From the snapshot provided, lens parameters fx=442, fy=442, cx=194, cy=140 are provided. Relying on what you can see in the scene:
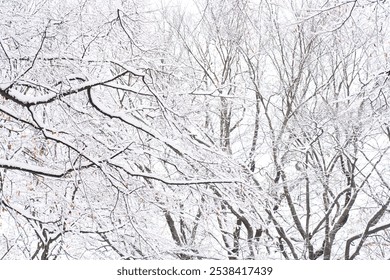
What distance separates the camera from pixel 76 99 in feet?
15.2

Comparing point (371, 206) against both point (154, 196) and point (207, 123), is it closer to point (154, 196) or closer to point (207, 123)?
point (207, 123)

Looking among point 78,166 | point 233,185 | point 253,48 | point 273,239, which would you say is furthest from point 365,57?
point 78,166

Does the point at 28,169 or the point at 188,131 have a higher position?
the point at 188,131

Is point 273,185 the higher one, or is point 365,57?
point 365,57

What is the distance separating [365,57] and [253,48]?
214 centimetres

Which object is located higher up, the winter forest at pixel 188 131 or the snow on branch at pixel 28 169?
the winter forest at pixel 188 131

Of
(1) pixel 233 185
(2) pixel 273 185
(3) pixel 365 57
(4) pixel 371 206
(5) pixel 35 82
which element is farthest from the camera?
(3) pixel 365 57

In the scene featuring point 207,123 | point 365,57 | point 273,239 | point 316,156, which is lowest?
point 273,239

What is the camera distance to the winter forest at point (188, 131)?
389cm

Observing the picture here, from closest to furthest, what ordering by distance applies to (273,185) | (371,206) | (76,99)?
(76,99)
(273,185)
(371,206)

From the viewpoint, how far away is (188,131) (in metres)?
4.41

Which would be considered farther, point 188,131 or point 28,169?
point 188,131

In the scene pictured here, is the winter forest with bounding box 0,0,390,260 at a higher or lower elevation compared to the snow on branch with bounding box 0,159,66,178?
higher

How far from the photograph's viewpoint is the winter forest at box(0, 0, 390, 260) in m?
3.89
